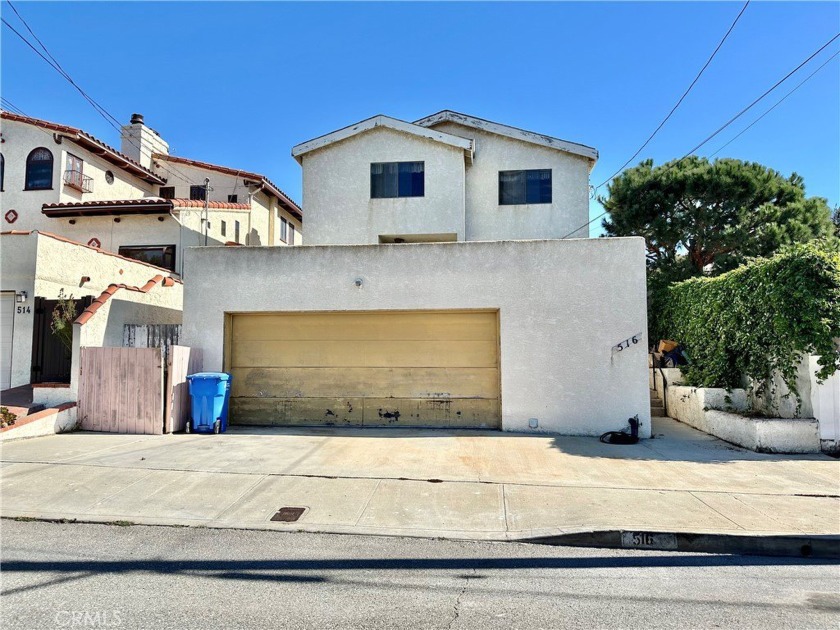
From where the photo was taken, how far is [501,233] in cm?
1586

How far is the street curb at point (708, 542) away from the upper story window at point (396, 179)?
38.9ft

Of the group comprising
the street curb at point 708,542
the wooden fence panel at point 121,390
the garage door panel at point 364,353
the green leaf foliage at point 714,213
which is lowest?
the street curb at point 708,542

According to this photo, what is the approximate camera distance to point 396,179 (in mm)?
15484

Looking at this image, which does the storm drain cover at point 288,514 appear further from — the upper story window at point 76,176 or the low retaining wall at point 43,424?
the upper story window at point 76,176

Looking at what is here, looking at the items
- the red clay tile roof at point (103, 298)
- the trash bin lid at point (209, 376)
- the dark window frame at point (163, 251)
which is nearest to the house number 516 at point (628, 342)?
the trash bin lid at point (209, 376)

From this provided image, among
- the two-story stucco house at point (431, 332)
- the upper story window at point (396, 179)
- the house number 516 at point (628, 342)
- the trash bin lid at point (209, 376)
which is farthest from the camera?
the upper story window at point (396, 179)

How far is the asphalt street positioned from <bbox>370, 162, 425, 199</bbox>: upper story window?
11.9 meters

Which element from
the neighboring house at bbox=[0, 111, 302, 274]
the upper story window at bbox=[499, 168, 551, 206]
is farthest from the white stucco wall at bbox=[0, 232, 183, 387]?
the upper story window at bbox=[499, 168, 551, 206]

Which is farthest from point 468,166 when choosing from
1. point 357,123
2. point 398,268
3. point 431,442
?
point 431,442

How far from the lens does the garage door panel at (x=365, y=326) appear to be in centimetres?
1034

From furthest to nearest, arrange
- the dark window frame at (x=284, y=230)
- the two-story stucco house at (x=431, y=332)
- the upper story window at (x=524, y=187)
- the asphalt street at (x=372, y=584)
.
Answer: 1. the dark window frame at (x=284, y=230)
2. the upper story window at (x=524, y=187)
3. the two-story stucco house at (x=431, y=332)
4. the asphalt street at (x=372, y=584)

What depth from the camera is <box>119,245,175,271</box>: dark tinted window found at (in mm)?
16438

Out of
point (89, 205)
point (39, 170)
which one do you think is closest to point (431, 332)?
point (89, 205)

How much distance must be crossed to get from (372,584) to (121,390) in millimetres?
7397
